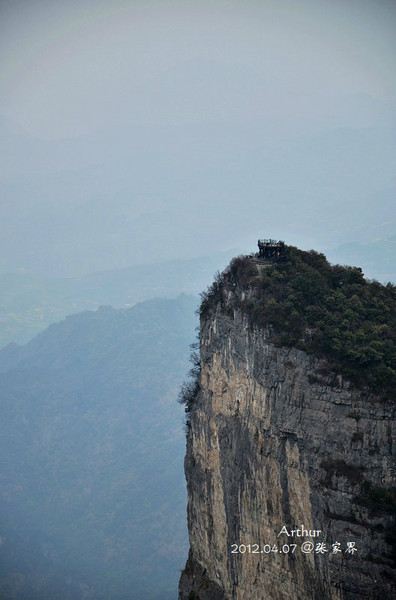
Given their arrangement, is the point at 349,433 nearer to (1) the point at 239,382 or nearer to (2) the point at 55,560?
(1) the point at 239,382

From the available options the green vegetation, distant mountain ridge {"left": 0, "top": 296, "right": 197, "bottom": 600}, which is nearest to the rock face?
the green vegetation

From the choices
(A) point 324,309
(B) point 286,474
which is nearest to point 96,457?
(A) point 324,309

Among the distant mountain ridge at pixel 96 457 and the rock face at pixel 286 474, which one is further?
the distant mountain ridge at pixel 96 457

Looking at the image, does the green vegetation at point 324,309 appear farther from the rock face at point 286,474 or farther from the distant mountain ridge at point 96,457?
the distant mountain ridge at point 96,457

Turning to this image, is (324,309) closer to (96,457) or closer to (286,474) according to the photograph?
(286,474)

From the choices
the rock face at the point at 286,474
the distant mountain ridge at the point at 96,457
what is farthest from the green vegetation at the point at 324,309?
the distant mountain ridge at the point at 96,457

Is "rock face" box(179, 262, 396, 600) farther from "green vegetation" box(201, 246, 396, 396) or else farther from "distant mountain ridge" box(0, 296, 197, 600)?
"distant mountain ridge" box(0, 296, 197, 600)
